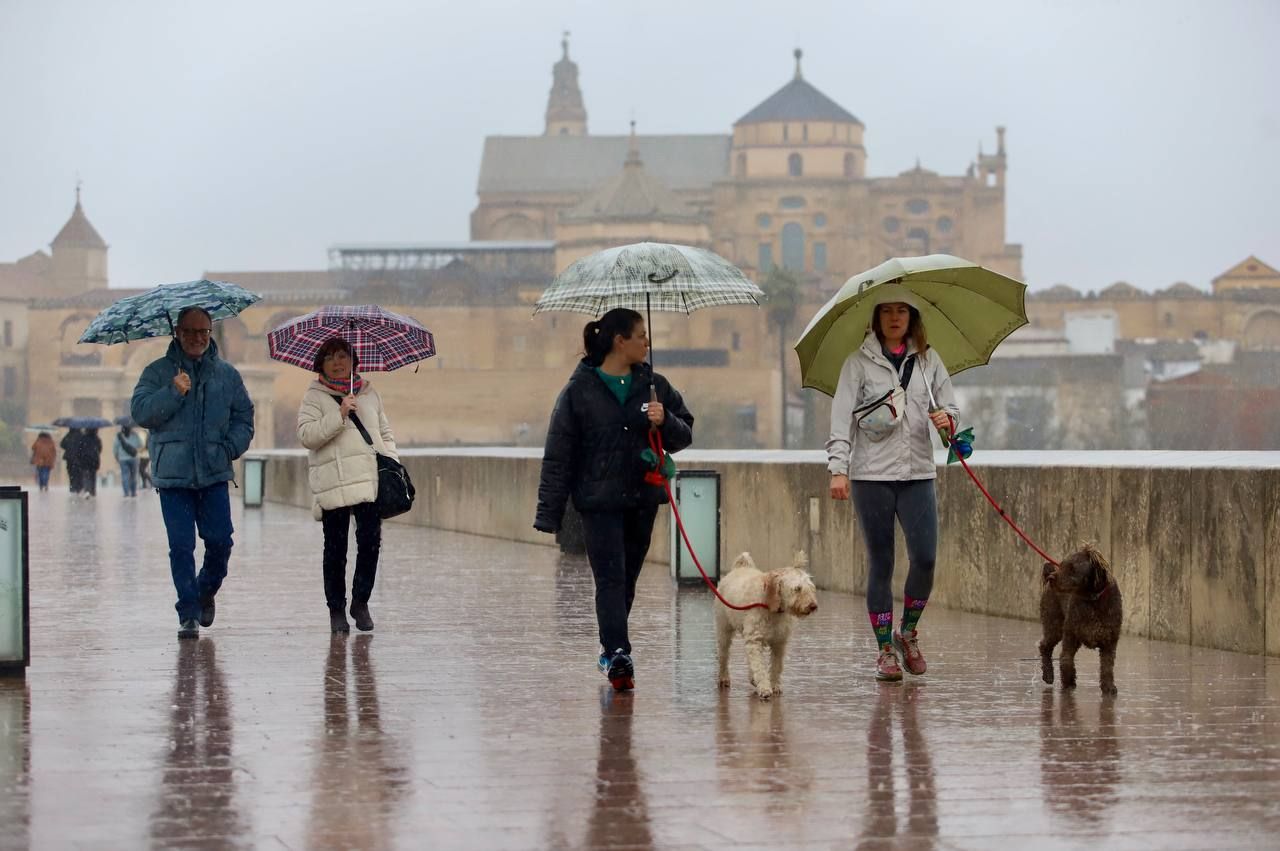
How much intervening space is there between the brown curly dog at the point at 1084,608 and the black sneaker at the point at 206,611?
3.76m

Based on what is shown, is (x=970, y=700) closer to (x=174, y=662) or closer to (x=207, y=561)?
(x=174, y=662)

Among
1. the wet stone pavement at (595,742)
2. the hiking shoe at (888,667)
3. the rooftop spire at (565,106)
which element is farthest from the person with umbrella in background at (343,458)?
the rooftop spire at (565,106)

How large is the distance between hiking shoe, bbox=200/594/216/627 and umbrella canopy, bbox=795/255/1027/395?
2.79 metres

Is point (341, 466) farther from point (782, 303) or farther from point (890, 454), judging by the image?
point (782, 303)

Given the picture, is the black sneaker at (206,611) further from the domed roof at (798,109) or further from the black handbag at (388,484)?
the domed roof at (798,109)

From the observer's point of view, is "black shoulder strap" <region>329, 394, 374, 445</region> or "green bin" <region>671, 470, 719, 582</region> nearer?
"black shoulder strap" <region>329, 394, 374, 445</region>

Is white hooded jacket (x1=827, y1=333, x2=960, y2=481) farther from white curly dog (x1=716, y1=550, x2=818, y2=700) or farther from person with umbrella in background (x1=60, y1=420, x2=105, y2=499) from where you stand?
person with umbrella in background (x1=60, y1=420, x2=105, y2=499)

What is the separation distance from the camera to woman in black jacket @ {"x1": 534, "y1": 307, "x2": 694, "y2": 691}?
7.09 metres

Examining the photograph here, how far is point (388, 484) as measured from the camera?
916 centimetres

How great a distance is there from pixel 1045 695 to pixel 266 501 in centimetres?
2311

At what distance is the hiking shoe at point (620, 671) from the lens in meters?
6.98

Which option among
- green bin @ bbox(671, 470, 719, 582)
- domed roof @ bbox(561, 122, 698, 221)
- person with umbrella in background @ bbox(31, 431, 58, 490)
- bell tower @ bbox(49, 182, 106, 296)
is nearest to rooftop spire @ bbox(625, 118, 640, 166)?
domed roof @ bbox(561, 122, 698, 221)

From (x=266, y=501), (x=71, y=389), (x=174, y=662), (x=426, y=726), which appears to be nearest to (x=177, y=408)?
(x=174, y=662)

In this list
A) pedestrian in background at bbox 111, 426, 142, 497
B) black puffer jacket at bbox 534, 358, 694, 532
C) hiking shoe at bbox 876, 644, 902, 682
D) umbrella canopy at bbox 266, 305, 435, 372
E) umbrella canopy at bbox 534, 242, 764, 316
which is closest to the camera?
black puffer jacket at bbox 534, 358, 694, 532
